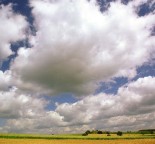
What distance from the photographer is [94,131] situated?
497ft

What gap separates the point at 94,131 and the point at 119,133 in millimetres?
23079

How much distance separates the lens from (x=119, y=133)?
131250 mm

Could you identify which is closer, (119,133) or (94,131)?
(119,133)
